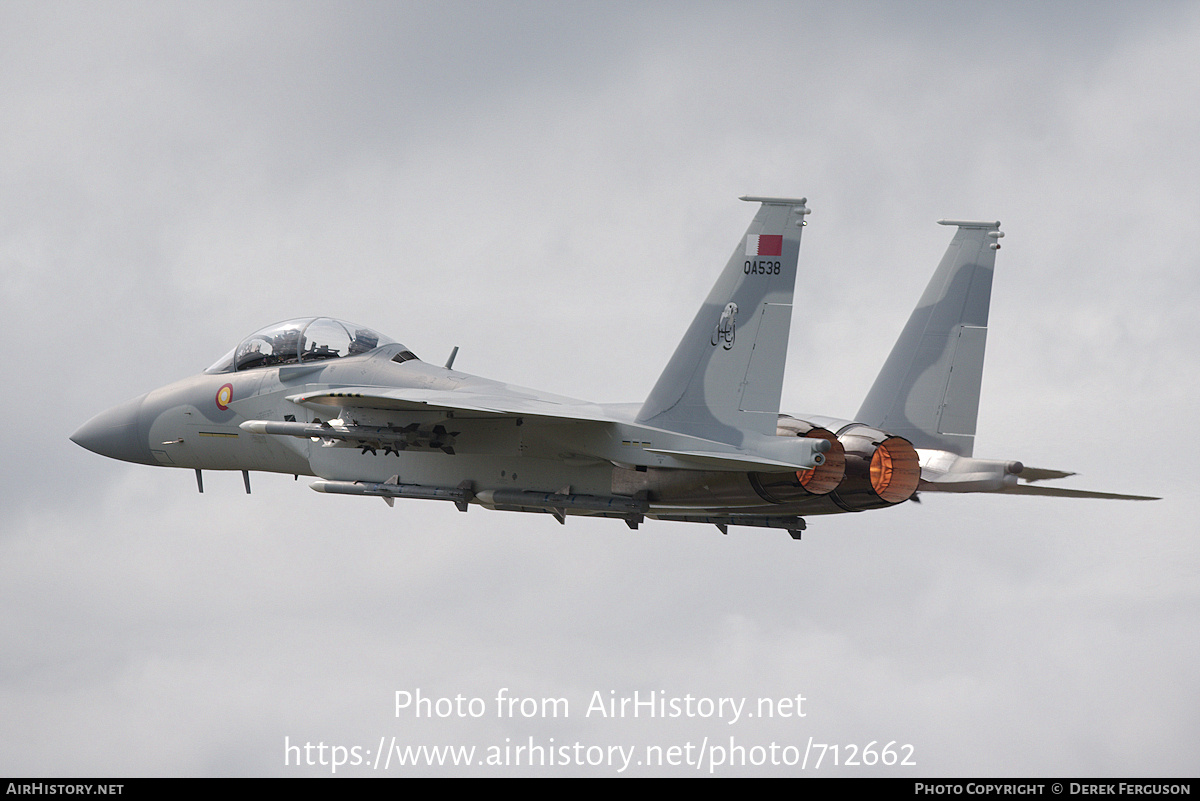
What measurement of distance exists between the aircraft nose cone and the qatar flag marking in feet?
32.2

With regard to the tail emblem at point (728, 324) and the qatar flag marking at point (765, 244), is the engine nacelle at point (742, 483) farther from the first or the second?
the qatar flag marking at point (765, 244)

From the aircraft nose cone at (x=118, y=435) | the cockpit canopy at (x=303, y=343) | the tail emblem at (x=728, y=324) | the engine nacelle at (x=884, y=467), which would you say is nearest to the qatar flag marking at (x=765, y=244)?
the tail emblem at (x=728, y=324)

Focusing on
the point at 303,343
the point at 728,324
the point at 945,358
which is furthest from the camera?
the point at 303,343

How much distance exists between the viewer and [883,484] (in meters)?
17.3

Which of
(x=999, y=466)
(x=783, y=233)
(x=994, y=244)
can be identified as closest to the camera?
(x=783, y=233)

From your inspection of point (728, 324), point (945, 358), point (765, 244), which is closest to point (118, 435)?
point (728, 324)

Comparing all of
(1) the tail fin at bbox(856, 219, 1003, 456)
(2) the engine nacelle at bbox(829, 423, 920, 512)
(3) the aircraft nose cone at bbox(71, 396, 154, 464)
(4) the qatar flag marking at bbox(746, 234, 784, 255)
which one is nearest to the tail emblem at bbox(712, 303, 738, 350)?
(4) the qatar flag marking at bbox(746, 234, 784, 255)

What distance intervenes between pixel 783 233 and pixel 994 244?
4.46m

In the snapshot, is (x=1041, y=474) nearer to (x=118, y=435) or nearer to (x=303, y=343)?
(x=303, y=343)

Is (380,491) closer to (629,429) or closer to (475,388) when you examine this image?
(475,388)

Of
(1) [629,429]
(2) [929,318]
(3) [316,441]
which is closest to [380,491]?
(3) [316,441]

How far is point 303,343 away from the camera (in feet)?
66.8

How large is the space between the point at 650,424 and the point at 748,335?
5.22 feet

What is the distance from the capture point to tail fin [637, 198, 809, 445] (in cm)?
1684
